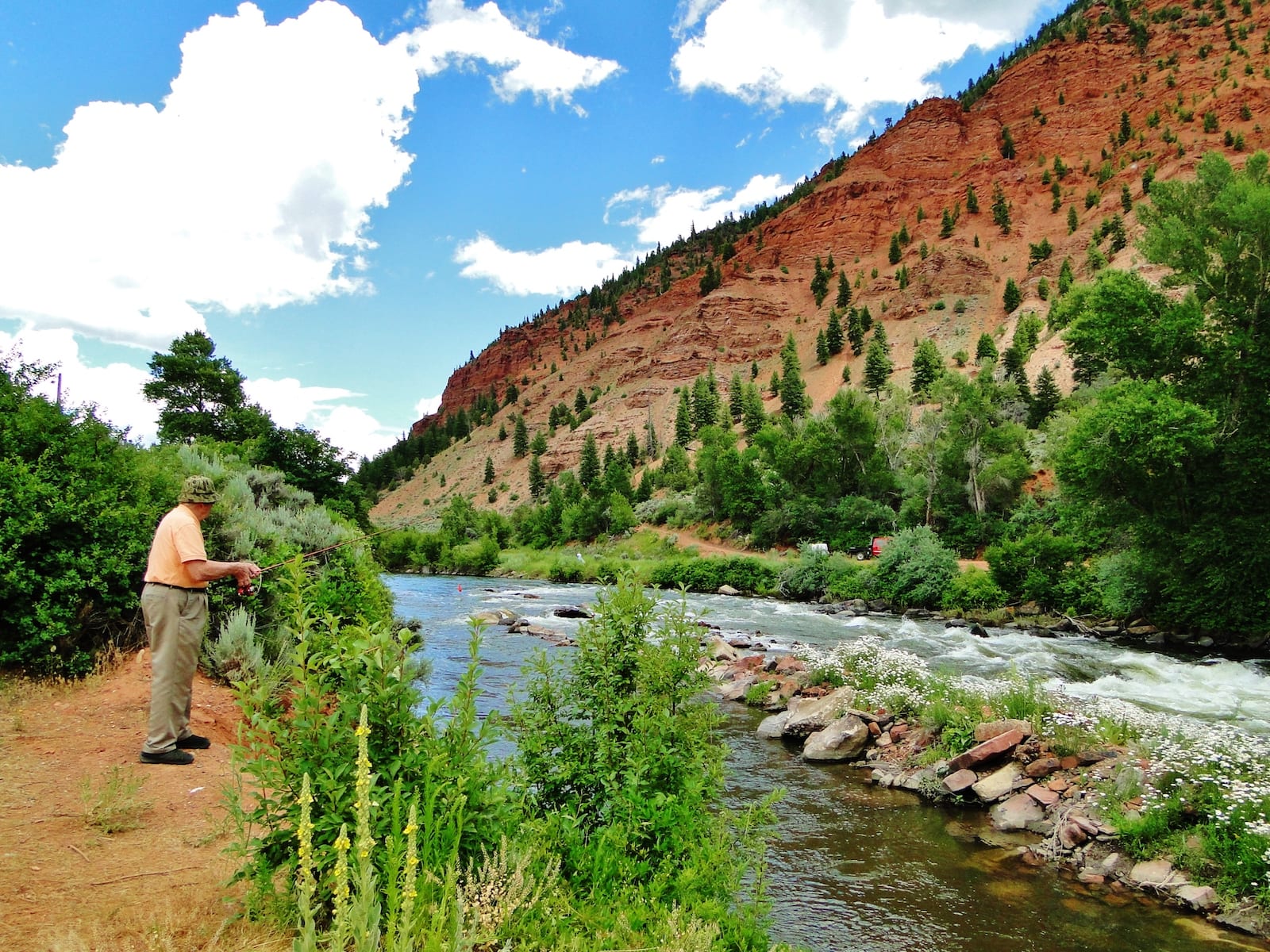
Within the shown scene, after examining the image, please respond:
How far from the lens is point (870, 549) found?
4541cm

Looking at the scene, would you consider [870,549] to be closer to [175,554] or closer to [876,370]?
[175,554]

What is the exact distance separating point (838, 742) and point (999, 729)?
229 cm

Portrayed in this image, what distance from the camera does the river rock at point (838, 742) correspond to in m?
10.4

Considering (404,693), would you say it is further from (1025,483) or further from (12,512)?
(1025,483)

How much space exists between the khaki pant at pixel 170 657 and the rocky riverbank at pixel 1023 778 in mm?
4216

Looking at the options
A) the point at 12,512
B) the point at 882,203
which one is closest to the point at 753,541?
the point at 12,512

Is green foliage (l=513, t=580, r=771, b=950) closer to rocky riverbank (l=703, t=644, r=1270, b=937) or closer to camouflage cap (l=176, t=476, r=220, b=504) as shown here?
rocky riverbank (l=703, t=644, r=1270, b=937)

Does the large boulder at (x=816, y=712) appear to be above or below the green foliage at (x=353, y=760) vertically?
below

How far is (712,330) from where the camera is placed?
12456 cm

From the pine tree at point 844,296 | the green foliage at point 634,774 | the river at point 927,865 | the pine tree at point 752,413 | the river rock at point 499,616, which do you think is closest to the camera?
the green foliage at point 634,774

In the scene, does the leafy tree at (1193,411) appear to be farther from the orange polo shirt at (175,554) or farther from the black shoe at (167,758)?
the black shoe at (167,758)

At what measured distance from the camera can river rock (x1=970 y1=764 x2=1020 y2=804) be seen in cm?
856

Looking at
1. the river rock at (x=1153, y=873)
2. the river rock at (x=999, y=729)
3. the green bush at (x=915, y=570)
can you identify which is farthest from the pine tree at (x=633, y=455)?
the river rock at (x=1153, y=873)

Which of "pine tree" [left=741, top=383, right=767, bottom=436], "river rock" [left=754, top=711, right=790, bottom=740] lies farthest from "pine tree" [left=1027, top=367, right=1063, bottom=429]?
"river rock" [left=754, top=711, right=790, bottom=740]
